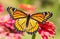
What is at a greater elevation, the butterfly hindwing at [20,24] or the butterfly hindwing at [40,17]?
the butterfly hindwing at [40,17]

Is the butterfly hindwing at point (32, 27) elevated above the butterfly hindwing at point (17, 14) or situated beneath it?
situated beneath

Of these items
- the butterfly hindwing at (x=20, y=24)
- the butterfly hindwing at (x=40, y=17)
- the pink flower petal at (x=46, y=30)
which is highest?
the butterfly hindwing at (x=40, y=17)

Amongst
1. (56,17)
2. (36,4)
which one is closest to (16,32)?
(56,17)

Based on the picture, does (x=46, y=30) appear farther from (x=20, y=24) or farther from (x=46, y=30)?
(x=20, y=24)

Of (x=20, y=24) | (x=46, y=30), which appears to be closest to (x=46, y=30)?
(x=46, y=30)

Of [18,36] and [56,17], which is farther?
[56,17]

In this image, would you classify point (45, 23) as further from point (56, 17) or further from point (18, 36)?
point (56, 17)

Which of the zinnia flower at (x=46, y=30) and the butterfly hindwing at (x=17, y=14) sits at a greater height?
the butterfly hindwing at (x=17, y=14)

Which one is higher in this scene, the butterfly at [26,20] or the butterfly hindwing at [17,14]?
the butterfly hindwing at [17,14]
